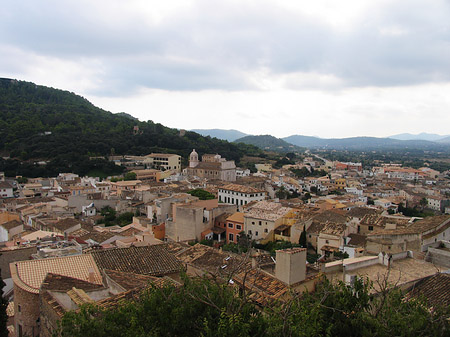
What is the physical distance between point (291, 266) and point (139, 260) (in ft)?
18.7

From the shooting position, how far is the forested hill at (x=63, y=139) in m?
67.8

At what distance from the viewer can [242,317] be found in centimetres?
660

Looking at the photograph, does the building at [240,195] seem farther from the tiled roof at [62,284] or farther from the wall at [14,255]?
the tiled roof at [62,284]

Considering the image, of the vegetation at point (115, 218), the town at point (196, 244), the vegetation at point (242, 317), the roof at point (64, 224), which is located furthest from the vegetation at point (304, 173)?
the vegetation at point (242, 317)

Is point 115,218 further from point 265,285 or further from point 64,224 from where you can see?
point 265,285

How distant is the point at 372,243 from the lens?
1689cm

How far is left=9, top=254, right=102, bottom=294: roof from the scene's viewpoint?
9730mm

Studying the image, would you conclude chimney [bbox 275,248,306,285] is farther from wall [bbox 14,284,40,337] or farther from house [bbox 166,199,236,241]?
house [bbox 166,199,236,241]

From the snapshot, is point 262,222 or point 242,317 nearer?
point 242,317

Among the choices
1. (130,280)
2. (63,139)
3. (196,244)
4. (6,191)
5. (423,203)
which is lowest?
(423,203)

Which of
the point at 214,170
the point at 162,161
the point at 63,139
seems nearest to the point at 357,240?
the point at 214,170

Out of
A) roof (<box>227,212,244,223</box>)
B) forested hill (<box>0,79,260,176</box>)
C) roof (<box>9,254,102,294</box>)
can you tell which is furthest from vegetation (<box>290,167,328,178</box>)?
roof (<box>9,254,102,294</box>)

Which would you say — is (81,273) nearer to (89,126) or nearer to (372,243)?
(372,243)

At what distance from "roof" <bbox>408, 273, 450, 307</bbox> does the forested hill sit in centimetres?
6401
